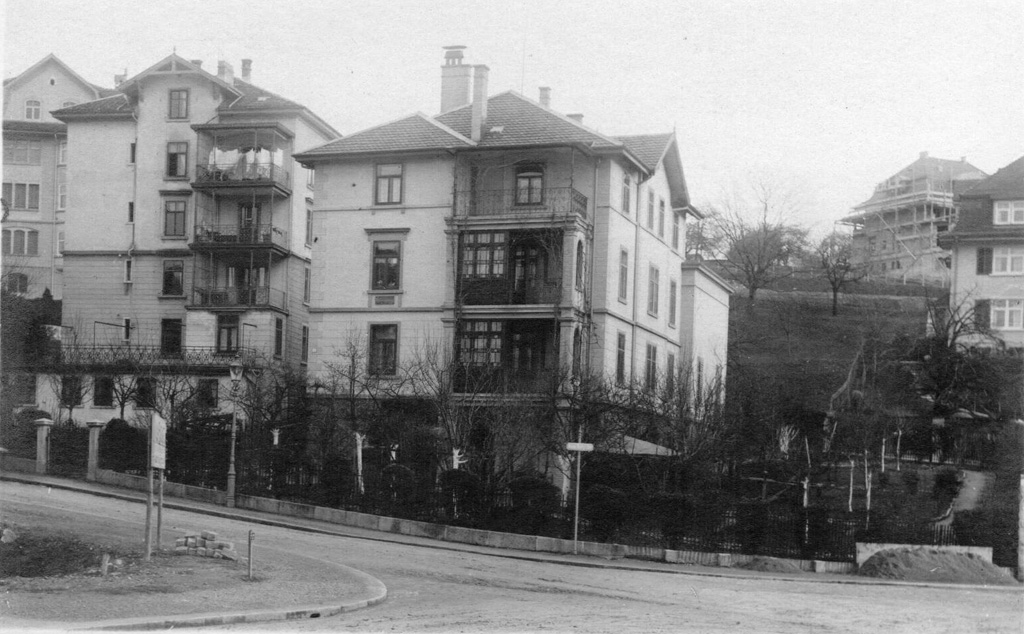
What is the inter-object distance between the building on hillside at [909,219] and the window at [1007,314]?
3211 cm

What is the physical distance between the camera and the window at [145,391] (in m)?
46.6

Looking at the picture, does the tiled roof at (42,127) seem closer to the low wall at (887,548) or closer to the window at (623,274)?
the window at (623,274)

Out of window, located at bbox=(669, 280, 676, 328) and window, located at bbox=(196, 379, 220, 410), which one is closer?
window, located at bbox=(196, 379, 220, 410)

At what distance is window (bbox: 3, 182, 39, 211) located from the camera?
192 ft

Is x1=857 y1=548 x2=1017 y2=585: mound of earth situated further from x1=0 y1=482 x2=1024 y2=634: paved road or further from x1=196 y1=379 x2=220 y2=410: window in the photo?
x1=196 y1=379 x2=220 y2=410: window

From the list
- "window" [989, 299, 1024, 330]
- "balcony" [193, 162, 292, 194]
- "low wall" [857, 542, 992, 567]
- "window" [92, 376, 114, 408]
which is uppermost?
"balcony" [193, 162, 292, 194]

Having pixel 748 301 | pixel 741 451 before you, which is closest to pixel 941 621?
pixel 741 451

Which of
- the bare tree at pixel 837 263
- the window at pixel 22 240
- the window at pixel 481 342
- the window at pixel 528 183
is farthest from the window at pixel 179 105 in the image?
the bare tree at pixel 837 263

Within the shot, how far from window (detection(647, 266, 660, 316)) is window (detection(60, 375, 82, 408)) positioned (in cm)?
2196

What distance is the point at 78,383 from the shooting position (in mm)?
48031

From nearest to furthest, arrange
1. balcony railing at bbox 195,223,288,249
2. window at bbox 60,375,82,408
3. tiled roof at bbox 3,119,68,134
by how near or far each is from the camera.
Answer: window at bbox 60,375,82,408 < balcony railing at bbox 195,223,288,249 < tiled roof at bbox 3,119,68,134

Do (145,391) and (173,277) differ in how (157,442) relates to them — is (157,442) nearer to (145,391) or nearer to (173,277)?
→ (145,391)

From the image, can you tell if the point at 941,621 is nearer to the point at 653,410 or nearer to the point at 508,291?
the point at 653,410

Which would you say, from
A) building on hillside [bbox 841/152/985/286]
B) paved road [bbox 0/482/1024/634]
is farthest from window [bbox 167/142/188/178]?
building on hillside [bbox 841/152/985/286]
